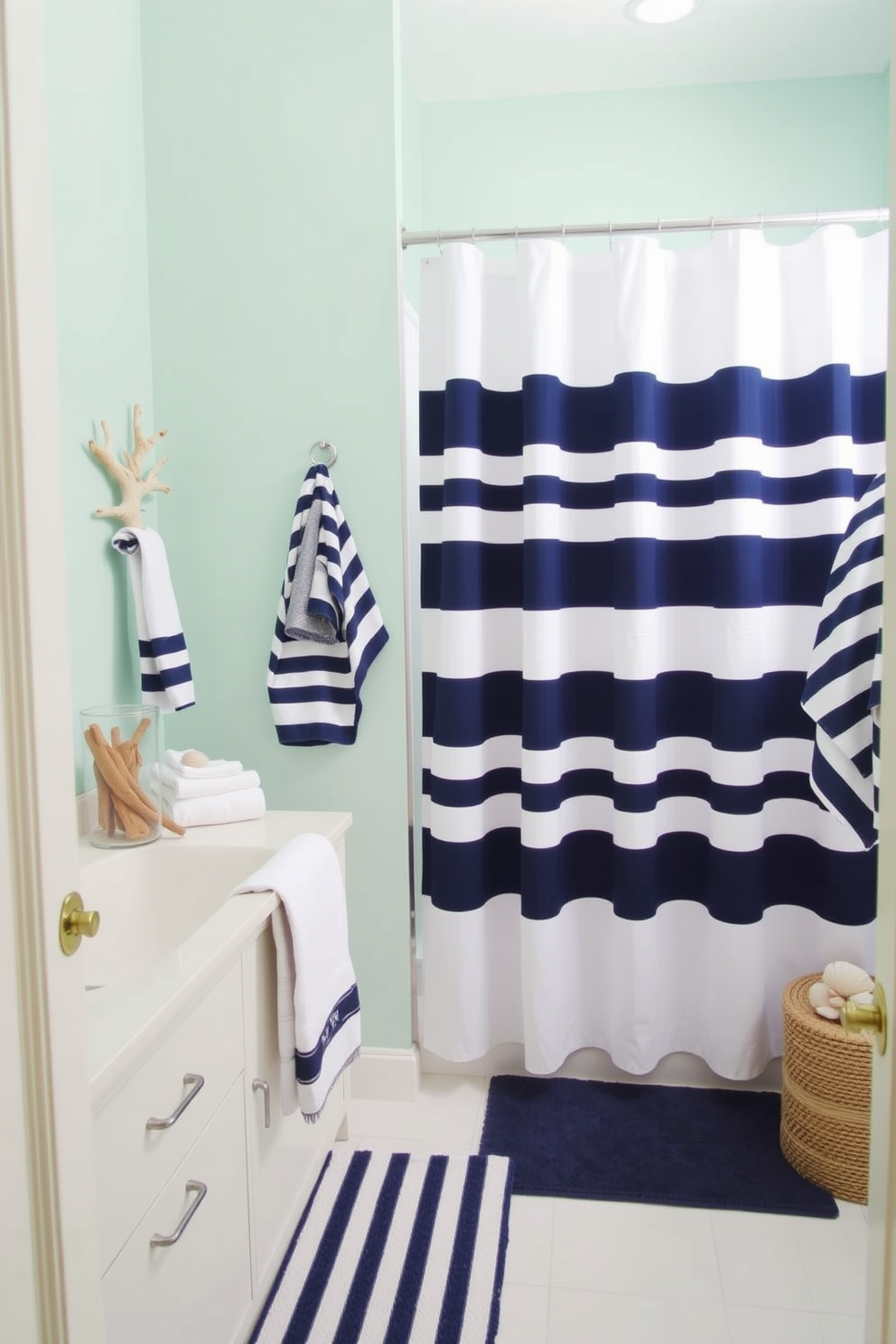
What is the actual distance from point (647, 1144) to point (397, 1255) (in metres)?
0.63

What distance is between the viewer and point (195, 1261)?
4.04ft

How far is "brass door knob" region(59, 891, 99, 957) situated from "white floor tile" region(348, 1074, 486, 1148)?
1.56 m

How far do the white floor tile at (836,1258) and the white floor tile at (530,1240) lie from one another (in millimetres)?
461

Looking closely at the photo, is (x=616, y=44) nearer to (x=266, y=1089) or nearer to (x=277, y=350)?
(x=277, y=350)

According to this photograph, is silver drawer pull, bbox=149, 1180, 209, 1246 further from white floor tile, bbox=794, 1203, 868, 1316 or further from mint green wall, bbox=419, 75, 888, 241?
mint green wall, bbox=419, 75, 888, 241

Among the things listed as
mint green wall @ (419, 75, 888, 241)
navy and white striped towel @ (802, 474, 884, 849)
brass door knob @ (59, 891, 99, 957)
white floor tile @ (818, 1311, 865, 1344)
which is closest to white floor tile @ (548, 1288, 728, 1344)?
white floor tile @ (818, 1311, 865, 1344)

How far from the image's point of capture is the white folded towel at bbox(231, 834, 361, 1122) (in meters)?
1.52

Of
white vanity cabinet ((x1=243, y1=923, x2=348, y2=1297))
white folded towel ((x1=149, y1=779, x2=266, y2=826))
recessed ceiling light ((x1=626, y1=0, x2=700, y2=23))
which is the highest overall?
recessed ceiling light ((x1=626, y1=0, x2=700, y2=23))

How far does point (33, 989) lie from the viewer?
69cm

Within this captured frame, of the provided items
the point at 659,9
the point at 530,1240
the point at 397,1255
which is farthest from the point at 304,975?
the point at 659,9

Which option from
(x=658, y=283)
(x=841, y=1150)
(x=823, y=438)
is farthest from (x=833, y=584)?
(x=841, y=1150)

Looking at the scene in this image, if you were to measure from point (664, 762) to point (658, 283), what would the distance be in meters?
1.08

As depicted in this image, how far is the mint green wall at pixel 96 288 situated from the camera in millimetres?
1765

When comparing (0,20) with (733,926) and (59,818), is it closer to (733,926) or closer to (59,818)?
(59,818)
